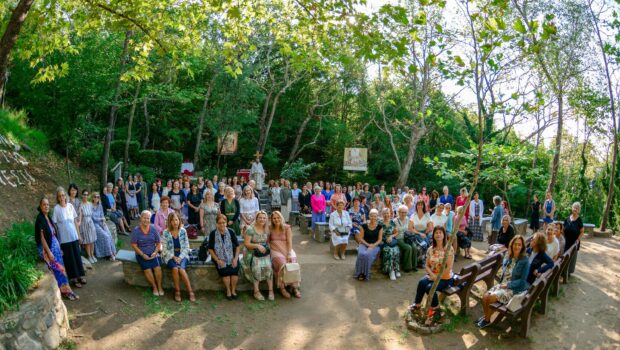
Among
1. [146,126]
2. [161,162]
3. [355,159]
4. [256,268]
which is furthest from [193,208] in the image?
[146,126]

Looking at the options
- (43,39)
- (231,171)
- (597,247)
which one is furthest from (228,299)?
(231,171)

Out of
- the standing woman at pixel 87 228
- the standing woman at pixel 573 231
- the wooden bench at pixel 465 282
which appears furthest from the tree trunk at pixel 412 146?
the standing woman at pixel 87 228

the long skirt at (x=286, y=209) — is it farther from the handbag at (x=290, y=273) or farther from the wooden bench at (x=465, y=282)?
the wooden bench at (x=465, y=282)

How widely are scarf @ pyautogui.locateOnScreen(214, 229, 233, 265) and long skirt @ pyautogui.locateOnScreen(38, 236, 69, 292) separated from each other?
6.86ft

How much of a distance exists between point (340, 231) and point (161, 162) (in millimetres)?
11654

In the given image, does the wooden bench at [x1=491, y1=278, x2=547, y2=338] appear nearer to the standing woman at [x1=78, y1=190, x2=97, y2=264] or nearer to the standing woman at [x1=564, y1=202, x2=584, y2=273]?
the standing woman at [x1=564, y1=202, x2=584, y2=273]

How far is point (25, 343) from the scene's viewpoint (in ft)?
14.5

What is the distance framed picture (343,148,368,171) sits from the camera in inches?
792

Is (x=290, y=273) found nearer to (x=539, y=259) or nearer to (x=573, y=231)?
(x=539, y=259)

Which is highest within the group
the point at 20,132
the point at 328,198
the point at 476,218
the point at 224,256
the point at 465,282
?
the point at 20,132

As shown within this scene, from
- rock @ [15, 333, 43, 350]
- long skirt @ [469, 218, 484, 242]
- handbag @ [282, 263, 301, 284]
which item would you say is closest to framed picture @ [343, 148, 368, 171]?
long skirt @ [469, 218, 484, 242]

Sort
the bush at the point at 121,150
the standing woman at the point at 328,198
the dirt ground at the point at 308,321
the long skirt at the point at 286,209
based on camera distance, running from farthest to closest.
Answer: the bush at the point at 121,150 < the long skirt at the point at 286,209 < the standing woman at the point at 328,198 < the dirt ground at the point at 308,321

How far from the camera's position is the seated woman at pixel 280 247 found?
6942 millimetres

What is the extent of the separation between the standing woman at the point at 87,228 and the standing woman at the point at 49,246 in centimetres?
157
